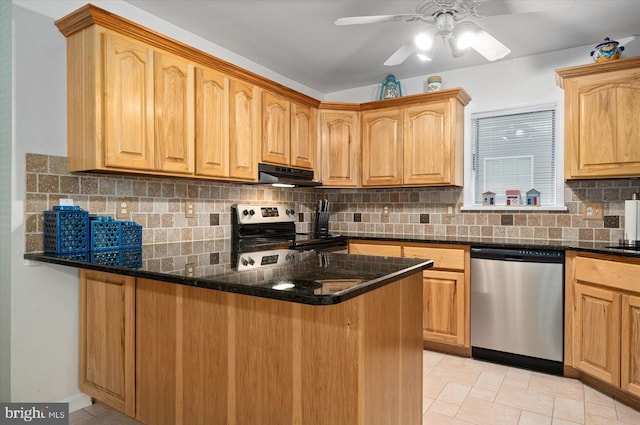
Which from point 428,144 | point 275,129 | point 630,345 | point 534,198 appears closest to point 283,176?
point 275,129

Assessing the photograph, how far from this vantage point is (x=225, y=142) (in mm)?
2963

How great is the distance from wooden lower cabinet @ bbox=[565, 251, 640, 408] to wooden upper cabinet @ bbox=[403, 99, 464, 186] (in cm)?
126

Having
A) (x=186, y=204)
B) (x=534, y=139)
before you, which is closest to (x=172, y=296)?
(x=186, y=204)

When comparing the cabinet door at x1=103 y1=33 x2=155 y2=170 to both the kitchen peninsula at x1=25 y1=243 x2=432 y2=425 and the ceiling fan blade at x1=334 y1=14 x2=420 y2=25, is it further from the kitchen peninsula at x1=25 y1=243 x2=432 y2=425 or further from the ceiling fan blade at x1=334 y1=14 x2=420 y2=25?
the ceiling fan blade at x1=334 y1=14 x2=420 y2=25

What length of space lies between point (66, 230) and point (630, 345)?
11.2 ft

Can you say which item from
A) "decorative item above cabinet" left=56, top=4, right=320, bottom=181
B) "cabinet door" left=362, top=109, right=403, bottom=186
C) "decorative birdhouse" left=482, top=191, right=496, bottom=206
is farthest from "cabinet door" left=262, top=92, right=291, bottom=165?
"decorative birdhouse" left=482, top=191, right=496, bottom=206

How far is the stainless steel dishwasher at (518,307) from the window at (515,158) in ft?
2.49

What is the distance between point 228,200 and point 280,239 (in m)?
0.66

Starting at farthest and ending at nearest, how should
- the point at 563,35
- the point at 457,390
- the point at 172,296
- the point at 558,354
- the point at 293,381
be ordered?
the point at 563,35 < the point at 558,354 < the point at 457,390 < the point at 172,296 < the point at 293,381

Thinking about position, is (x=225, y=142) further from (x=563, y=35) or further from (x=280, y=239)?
(x=563, y=35)

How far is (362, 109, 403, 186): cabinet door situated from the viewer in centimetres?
389

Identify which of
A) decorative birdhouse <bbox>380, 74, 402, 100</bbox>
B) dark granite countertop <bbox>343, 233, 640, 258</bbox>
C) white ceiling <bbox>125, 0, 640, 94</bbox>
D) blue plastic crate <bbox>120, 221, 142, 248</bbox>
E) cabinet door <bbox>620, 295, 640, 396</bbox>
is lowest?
cabinet door <bbox>620, 295, 640, 396</bbox>

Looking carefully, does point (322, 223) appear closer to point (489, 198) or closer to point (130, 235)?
point (489, 198)

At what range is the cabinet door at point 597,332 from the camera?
2.50 meters
